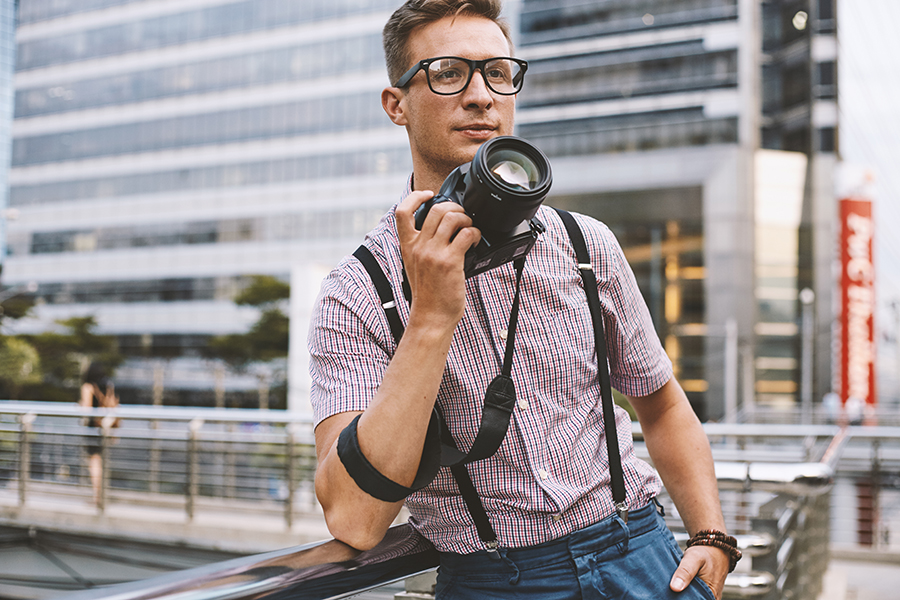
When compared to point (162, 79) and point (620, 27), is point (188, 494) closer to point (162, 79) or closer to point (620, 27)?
point (620, 27)

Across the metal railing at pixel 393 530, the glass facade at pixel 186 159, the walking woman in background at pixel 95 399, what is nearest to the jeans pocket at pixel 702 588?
the metal railing at pixel 393 530

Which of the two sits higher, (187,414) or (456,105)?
(456,105)

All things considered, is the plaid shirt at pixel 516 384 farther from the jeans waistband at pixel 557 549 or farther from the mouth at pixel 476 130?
the mouth at pixel 476 130

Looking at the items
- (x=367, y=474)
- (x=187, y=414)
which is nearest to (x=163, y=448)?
(x=187, y=414)

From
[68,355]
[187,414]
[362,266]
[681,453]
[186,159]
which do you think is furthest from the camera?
[186,159]

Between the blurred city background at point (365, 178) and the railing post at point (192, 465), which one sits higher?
the blurred city background at point (365, 178)

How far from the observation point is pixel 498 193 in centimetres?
98

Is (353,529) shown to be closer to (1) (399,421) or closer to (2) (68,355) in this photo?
(1) (399,421)

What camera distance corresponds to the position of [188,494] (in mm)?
6477

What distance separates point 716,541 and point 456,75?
0.90 m

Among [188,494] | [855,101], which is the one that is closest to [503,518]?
[188,494]

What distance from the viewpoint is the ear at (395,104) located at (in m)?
1.30

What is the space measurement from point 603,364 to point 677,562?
14.1 inches

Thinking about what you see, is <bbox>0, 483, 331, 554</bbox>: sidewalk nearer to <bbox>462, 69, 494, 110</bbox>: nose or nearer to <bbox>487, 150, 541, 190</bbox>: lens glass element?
<bbox>462, 69, 494, 110</bbox>: nose
